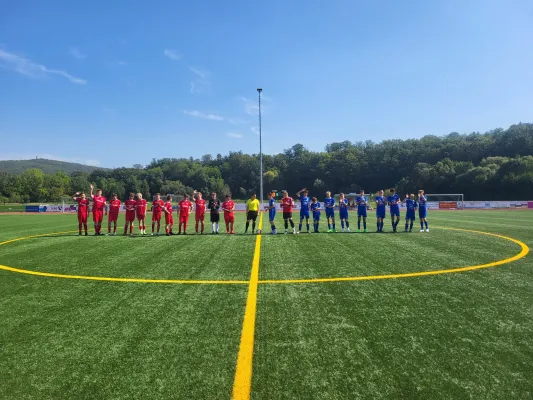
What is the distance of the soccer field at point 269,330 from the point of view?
3.02 m

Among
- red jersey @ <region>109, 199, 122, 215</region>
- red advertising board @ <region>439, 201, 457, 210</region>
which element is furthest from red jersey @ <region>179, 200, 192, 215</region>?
red advertising board @ <region>439, 201, 457, 210</region>

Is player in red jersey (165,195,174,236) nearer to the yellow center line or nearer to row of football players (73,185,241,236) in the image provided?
row of football players (73,185,241,236)

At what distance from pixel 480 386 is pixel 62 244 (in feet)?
41.3

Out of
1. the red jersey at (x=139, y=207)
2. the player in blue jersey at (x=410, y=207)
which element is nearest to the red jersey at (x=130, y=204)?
the red jersey at (x=139, y=207)

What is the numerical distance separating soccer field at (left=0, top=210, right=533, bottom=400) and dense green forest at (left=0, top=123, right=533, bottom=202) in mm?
70037

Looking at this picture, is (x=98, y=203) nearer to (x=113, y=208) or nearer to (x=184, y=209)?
(x=113, y=208)

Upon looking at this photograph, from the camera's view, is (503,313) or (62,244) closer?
(503,313)

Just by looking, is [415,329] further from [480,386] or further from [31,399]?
[31,399]

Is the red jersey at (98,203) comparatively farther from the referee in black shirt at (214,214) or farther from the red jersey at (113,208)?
the referee in black shirt at (214,214)

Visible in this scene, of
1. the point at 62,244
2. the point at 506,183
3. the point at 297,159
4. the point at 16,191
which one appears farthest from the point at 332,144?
the point at 62,244

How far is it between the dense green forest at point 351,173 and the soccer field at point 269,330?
70037 mm

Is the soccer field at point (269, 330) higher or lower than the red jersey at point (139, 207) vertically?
lower

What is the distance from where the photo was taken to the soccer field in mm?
3021

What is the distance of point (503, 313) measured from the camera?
4.67m
